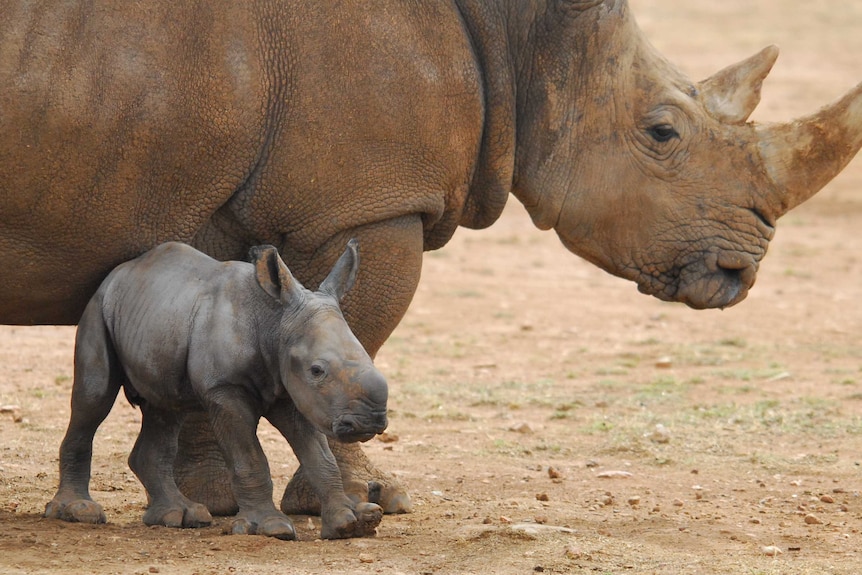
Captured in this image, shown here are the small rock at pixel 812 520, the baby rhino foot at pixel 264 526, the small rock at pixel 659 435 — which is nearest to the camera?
the baby rhino foot at pixel 264 526

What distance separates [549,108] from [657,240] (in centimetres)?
75

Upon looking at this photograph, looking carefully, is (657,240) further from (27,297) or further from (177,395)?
(27,297)

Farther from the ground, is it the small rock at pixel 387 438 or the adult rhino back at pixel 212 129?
the adult rhino back at pixel 212 129

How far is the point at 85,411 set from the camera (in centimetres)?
573

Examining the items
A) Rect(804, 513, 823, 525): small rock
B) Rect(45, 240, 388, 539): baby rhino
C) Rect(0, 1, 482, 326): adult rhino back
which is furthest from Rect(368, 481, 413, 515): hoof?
Rect(804, 513, 823, 525): small rock

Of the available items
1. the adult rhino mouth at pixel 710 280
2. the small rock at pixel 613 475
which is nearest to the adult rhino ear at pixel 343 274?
the adult rhino mouth at pixel 710 280

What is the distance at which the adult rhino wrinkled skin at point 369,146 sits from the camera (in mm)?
5520

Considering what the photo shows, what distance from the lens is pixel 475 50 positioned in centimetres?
630

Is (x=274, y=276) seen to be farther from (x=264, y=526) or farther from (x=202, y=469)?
(x=202, y=469)

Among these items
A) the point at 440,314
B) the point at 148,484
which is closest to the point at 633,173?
the point at 148,484

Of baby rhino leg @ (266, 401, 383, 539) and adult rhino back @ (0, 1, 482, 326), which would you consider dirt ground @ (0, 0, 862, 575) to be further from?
adult rhino back @ (0, 1, 482, 326)

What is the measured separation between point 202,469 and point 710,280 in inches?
91.2

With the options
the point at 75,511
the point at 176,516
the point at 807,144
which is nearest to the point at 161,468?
the point at 176,516

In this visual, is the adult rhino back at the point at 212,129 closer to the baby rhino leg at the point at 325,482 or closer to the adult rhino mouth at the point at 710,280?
the baby rhino leg at the point at 325,482
